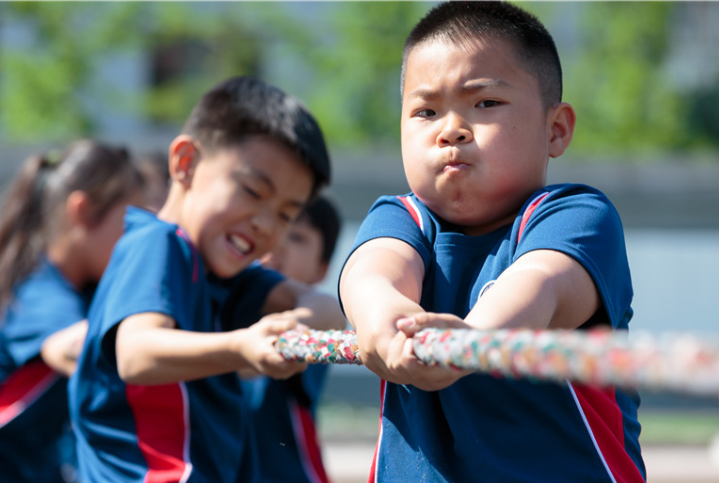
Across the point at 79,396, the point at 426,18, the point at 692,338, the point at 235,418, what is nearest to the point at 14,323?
the point at 79,396

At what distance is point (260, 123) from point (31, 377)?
1.19 meters

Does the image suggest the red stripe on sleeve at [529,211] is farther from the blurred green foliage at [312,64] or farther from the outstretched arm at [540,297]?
the blurred green foliage at [312,64]

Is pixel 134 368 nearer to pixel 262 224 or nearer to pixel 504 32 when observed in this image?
pixel 262 224

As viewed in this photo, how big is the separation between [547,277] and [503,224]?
0.24 metres

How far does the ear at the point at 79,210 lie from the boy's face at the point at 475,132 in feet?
6.03

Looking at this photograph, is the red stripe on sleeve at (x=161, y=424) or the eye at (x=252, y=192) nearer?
the red stripe on sleeve at (x=161, y=424)

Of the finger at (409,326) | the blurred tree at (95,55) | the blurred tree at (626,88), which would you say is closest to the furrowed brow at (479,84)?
the finger at (409,326)

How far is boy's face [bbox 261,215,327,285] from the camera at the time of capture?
3029 mm

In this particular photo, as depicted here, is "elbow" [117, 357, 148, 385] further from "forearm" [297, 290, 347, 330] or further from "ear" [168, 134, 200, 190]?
"ear" [168, 134, 200, 190]

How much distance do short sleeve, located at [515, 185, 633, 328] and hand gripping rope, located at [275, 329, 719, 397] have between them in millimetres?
308

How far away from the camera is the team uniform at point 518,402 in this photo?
4.05 ft

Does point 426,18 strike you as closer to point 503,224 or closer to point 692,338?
point 503,224

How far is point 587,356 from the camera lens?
736 mm

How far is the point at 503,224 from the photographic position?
1370 mm
